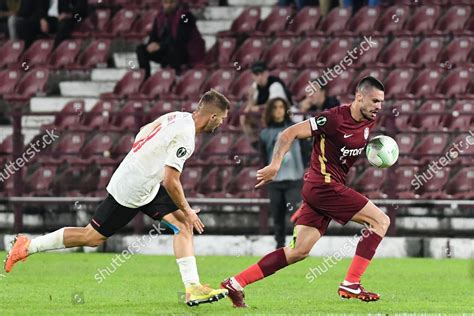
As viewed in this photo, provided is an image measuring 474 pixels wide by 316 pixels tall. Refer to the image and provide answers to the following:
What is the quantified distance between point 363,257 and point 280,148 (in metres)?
1.46

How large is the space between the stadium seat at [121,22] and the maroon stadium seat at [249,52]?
3056 mm

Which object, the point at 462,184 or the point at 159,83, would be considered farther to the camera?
the point at 159,83

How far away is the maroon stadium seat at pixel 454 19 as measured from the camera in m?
25.0

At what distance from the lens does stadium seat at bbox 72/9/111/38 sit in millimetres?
28422

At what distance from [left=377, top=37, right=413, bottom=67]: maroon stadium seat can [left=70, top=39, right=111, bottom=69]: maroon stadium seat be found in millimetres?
5749

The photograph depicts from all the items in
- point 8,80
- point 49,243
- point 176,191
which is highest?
point 8,80

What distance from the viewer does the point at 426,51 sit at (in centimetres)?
2442

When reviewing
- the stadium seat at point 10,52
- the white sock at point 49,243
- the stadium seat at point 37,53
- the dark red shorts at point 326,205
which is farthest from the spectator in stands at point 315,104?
the white sock at point 49,243

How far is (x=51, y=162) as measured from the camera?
22453 millimetres

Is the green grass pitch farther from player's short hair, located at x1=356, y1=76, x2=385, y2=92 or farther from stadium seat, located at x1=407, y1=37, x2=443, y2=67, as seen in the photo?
stadium seat, located at x1=407, y1=37, x2=443, y2=67

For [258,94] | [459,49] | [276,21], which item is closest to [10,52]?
[276,21]

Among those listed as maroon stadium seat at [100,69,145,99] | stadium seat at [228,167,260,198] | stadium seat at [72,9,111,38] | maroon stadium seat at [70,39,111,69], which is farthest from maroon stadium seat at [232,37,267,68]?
stadium seat at [228,167,260,198]

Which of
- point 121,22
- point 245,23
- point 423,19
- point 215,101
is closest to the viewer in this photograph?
point 215,101

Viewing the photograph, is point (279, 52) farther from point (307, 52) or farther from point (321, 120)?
point (321, 120)
